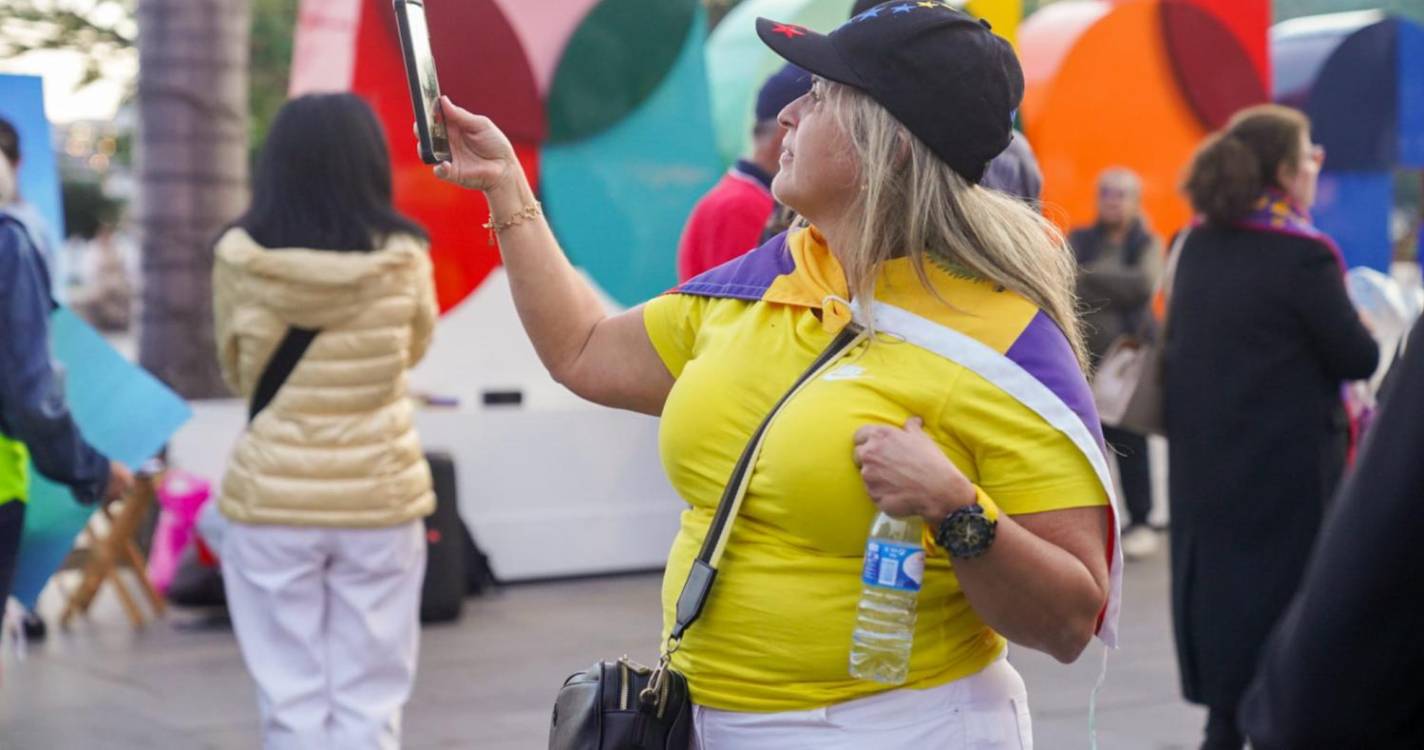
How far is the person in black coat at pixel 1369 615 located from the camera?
1.33 m

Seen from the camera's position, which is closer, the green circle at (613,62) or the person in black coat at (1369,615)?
the person in black coat at (1369,615)

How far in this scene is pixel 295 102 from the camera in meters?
4.95

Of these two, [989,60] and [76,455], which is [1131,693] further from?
[989,60]

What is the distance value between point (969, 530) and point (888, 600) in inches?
6.1

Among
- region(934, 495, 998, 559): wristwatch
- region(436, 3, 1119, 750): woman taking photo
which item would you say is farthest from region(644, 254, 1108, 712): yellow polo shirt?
region(934, 495, 998, 559): wristwatch

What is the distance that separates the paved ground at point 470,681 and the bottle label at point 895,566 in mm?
3557

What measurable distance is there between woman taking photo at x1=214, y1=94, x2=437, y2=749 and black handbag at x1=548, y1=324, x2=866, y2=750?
8.79 ft

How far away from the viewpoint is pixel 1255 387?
16.3 feet

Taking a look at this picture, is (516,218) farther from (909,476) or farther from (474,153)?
(909,476)

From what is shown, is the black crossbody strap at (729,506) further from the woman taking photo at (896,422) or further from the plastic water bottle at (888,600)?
the plastic water bottle at (888,600)

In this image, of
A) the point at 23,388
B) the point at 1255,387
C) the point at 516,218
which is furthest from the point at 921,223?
the point at 1255,387

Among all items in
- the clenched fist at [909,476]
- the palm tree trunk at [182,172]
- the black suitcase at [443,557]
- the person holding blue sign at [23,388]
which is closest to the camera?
the clenched fist at [909,476]

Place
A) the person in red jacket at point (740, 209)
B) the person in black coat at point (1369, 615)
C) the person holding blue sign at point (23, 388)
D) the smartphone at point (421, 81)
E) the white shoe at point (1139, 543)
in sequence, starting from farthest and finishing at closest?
the white shoe at point (1139, 543) < the person in red jacket at point (740, 209) < the person holding blue sign at point (23, 388) < the smartphone at point (421, 81) < the person in black coat at point (1369, 615)

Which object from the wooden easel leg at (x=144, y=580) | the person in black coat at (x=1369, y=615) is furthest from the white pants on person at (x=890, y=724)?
the wooden easel leg at (x=144, y=580)
